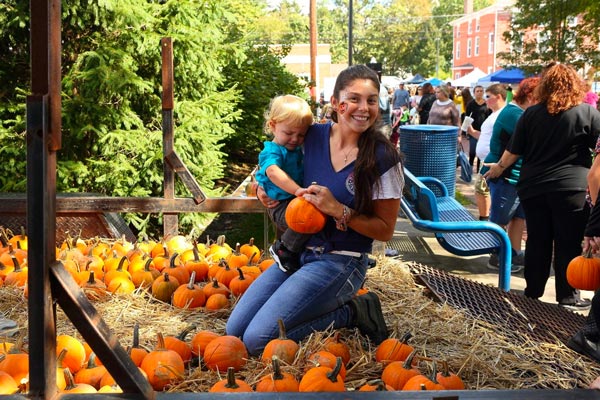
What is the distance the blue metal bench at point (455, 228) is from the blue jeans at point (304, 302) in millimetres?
2171

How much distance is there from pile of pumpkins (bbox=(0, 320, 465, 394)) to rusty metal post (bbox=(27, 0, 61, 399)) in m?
0.70

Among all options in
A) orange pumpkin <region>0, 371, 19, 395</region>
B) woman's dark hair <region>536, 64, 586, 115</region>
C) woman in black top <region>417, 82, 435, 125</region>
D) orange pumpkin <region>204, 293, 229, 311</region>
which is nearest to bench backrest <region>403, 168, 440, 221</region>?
woman's dark hair <region>536, 64, 586, 115</region>

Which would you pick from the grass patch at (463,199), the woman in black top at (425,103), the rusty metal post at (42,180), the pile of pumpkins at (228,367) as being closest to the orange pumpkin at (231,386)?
the pile of pumpkins at (228,367)

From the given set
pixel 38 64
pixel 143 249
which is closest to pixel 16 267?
pixel 143 249

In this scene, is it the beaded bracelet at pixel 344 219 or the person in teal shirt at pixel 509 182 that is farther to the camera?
the person in teal shirt at pixel 509 182

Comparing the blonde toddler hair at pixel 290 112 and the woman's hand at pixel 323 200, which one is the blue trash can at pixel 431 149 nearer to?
the blonde toddler hair at pixel 290 112

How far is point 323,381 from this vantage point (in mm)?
2469

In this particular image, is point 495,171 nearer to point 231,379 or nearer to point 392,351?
point 392,351

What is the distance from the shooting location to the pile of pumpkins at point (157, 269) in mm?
3961

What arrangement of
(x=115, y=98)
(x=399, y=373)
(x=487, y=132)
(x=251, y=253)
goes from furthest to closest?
(x=115, y=98)
(x=487, y=132)
(x=251, y=253)
(x=399, y=373)

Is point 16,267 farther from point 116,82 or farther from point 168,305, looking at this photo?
point 116,82

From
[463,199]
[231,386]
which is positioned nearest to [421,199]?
[231,386]

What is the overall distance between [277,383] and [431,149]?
7.18 m

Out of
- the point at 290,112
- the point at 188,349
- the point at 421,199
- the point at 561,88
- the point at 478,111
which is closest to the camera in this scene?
the point at 188,349
